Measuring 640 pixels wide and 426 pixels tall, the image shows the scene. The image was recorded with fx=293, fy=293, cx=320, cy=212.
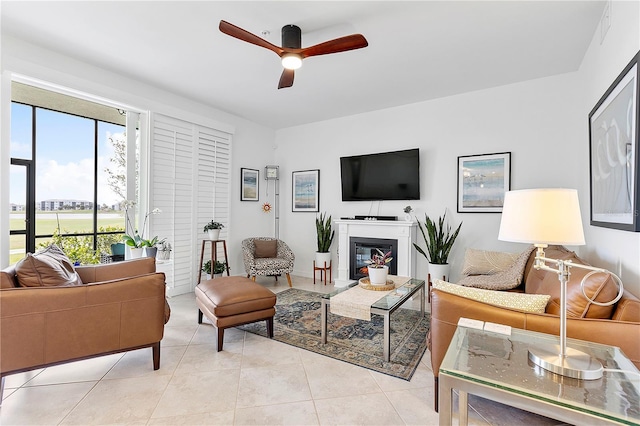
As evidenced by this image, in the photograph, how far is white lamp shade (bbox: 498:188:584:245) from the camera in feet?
4.04

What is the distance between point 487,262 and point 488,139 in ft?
5.49

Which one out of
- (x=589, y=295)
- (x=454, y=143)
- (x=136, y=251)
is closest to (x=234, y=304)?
(x=136, y=251)

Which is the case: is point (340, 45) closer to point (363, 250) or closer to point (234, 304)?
point (234, 304)

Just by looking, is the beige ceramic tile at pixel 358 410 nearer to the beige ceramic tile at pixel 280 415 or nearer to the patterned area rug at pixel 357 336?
the beige ceramic tile at pixel 280 415

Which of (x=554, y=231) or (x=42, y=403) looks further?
(x=42, y=403)

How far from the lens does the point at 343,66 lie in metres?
3.21

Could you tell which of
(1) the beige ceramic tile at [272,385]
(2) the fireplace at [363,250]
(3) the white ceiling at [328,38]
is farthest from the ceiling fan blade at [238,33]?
(2) the fireplace at [363,250]

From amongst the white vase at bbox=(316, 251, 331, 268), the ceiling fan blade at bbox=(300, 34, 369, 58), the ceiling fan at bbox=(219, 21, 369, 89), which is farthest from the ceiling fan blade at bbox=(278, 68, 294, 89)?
the white vase at bbox=(316, 251, 331, 268)

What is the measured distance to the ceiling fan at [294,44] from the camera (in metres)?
2.17

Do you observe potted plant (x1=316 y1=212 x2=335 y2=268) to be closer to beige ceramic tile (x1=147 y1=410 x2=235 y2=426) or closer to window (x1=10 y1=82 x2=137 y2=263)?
window (x1=10 y1=82 x2=137 y2=263)

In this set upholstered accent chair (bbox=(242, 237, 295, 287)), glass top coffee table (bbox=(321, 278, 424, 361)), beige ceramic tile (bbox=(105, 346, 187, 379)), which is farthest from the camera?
upholstered accent chair (bbox=(242, 237, 295, 287))

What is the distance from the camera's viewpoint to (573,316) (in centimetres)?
149

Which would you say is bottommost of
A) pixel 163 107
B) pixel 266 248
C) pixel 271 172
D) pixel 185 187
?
pixel 266 248

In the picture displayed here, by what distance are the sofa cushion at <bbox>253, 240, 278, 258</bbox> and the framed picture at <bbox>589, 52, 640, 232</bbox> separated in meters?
4.03
